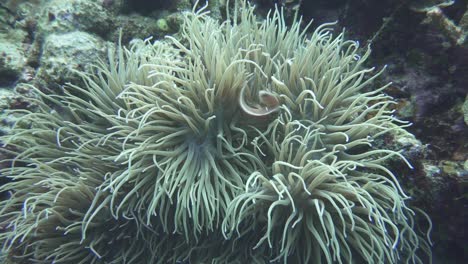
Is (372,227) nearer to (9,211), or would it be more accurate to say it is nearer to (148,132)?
(148,132)

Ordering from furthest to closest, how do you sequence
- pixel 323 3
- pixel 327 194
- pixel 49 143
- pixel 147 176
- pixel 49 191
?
pixel 323 3, pixel 49 143, pixel 49 191, pixel 147 176, pixel 327 194

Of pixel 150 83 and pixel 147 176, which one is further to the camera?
pixel 150 83

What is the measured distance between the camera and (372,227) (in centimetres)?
224

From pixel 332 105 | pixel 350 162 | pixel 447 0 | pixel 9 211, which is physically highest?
pixel 447 0

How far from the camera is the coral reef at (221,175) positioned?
87.0 inches

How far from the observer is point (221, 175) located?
228 centimetres

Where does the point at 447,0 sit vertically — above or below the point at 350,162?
above

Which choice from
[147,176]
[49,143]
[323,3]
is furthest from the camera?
[323,3]

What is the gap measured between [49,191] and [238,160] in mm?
1384

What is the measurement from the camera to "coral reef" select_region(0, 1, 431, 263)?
7.25 feet

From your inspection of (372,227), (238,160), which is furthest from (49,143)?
(372,227)

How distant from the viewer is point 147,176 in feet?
7.72

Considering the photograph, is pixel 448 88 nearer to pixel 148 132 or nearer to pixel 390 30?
pixel 390 30

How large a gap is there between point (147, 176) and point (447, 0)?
253cm
